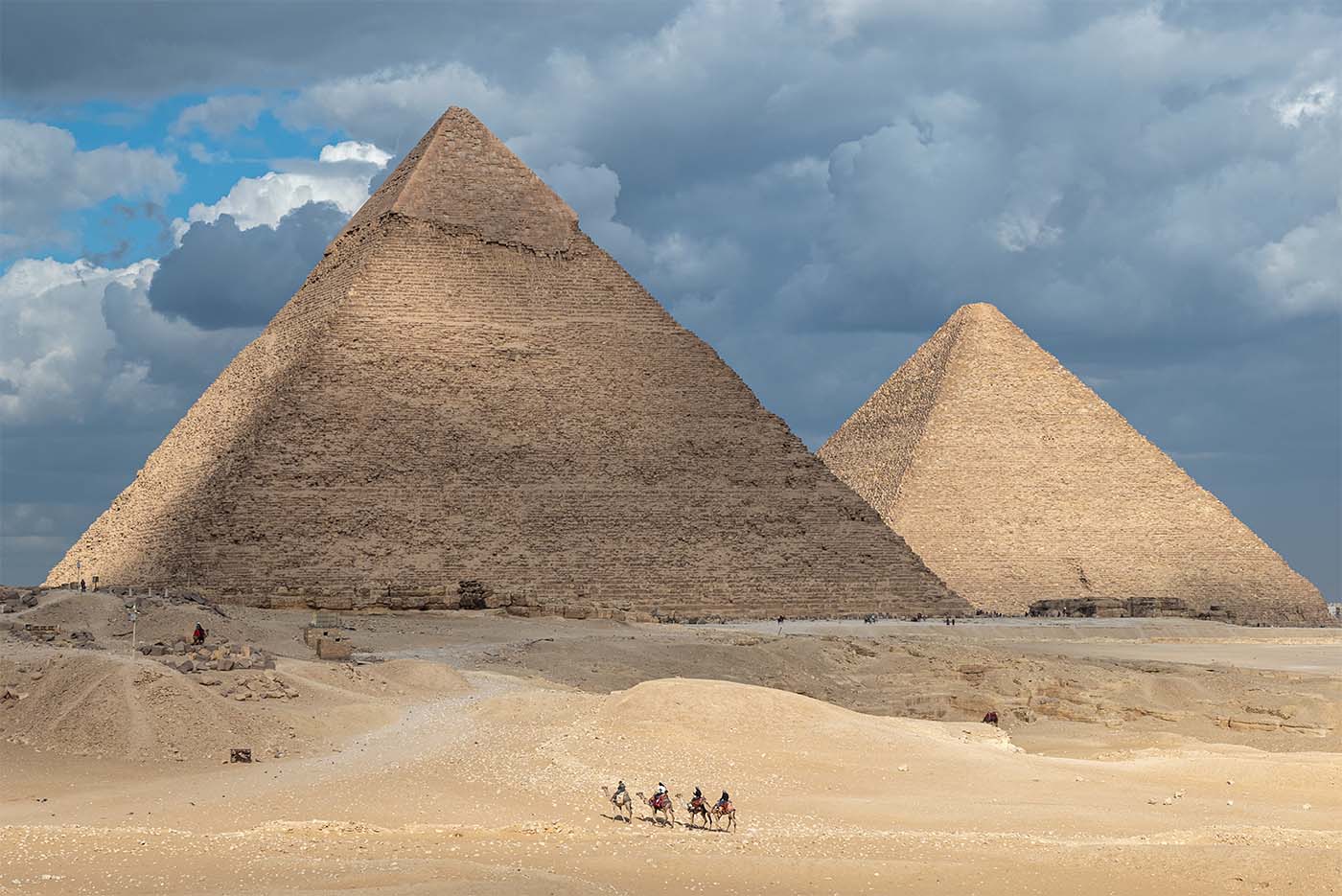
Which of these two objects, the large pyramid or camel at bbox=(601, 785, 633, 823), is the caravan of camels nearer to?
camel at bbox=(601, 785, 633, 823)

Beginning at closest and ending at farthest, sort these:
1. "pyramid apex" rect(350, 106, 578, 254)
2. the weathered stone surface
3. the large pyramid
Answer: the weathered stone surface < the large pyramid < "pyramid apex" rect(350, 106, 578, 254)

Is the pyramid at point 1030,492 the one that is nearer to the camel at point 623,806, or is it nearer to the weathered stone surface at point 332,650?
the weathered stone surface at point 332,650

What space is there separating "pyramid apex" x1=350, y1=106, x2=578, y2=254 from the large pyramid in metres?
0.07

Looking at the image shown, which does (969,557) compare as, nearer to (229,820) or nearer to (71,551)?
(71,551)

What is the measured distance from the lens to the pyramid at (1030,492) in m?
72.9

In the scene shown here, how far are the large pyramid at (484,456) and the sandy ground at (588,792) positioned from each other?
22.1 metres

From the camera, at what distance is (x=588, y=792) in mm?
14609

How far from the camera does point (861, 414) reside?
86.0 m

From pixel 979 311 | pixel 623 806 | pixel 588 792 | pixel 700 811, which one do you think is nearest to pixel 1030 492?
pixel 979 311

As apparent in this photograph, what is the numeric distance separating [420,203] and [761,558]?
49.9 feet

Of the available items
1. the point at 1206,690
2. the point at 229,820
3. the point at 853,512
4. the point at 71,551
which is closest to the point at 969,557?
the point at 853,512

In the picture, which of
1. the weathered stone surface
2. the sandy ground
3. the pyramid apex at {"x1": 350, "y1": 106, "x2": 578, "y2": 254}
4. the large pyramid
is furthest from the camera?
the pyramid apex at {"x1": 350, "y1": 106, "x2": 578, "y2": 254}

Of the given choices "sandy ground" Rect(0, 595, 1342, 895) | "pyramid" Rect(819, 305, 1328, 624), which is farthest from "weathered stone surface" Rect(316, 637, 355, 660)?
"pyramid" Rect(819, 305, 1328, 624)

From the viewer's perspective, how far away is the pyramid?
72.9m
